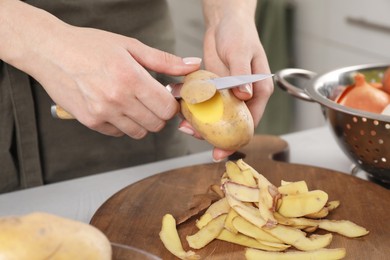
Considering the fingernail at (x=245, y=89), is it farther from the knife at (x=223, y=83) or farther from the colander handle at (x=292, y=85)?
the colander handle at (x=292, y=85)

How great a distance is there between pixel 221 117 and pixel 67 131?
1.41 ft

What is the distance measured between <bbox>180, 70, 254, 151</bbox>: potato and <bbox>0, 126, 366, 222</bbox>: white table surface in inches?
9.1

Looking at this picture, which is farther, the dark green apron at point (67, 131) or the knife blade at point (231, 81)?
the dark green apron at point (67, 131)

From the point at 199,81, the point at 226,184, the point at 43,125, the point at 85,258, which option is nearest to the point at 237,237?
the point at 226,184

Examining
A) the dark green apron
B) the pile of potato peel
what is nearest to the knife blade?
the pile of potato peel

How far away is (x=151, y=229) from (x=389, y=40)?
1384 millimetres

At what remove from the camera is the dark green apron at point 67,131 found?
110 cm

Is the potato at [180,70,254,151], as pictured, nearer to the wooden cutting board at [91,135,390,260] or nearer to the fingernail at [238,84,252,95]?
the fingernail at [238,84,252,95]

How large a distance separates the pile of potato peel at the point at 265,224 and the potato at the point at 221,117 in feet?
0.18

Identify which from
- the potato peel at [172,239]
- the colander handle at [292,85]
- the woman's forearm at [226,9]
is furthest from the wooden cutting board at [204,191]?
the woman's forearm at [226,9]

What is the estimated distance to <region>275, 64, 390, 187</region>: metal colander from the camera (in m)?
0.90

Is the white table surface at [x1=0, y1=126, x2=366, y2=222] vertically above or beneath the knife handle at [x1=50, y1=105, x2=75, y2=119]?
beneath

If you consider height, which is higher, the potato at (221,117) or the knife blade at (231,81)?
the knife blade at (231,81)

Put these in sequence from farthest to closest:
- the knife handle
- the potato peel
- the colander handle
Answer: the colander handle
the knife handle
the potato peel
